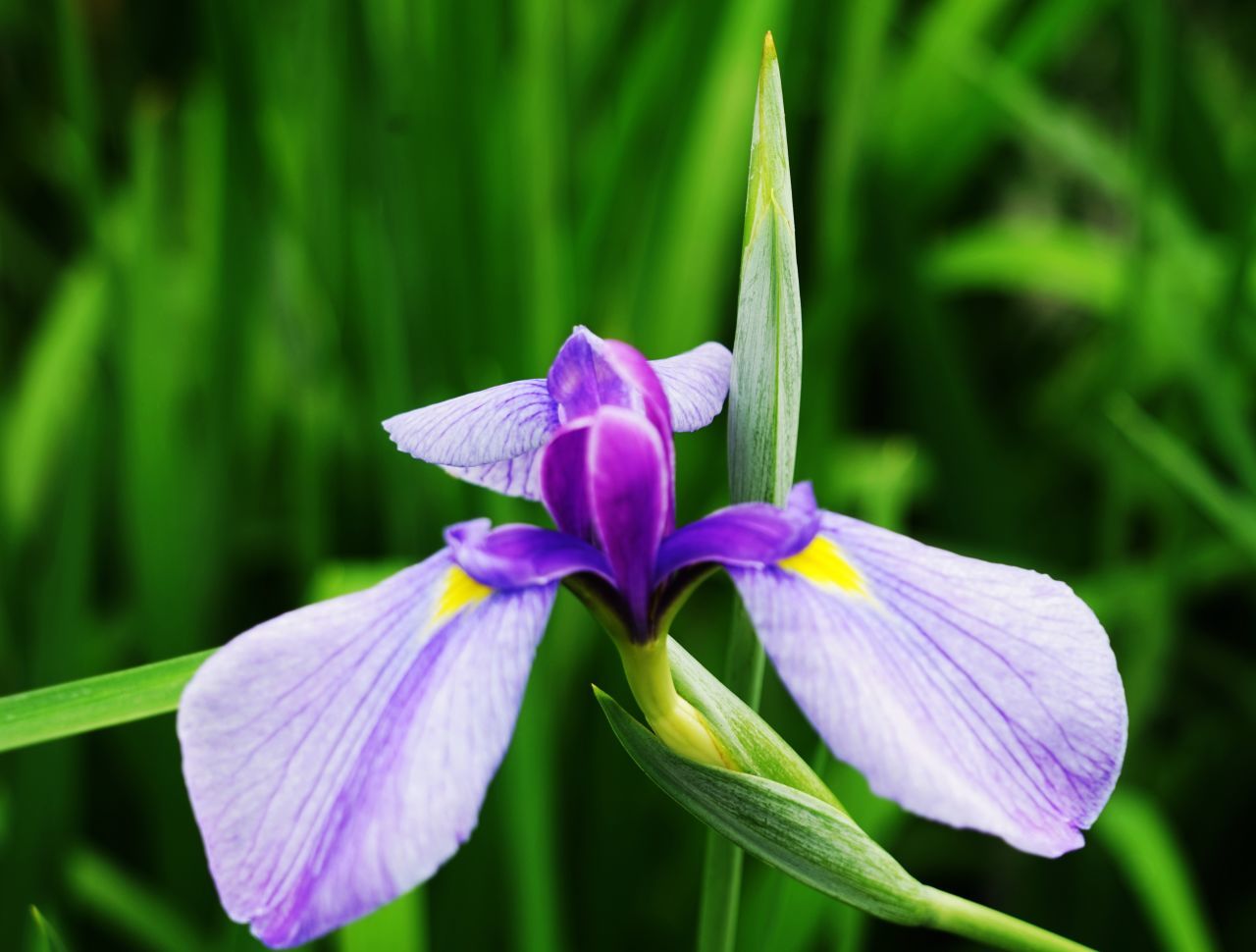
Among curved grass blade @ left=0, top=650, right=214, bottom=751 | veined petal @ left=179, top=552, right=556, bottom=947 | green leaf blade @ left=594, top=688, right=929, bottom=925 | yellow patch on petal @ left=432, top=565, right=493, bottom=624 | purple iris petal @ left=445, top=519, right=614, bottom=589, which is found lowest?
green leaf blade @ left=594, top=688, right=929, bottom=925

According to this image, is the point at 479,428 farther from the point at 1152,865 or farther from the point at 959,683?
the point at 1152,865

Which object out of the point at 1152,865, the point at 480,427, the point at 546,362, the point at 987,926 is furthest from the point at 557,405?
the point at 1152,865

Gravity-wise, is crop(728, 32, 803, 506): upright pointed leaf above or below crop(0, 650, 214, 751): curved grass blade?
above

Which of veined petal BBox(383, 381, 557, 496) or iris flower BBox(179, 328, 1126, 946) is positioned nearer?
iris flower BBox(179, 328, 1126, 946)

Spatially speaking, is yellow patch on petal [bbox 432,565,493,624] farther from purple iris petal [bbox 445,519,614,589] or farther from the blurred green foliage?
the blurred green foliage

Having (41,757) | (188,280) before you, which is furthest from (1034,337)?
(41,757)

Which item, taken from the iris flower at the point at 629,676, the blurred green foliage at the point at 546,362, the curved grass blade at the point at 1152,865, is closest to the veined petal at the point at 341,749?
the iris flower at the point at 629,676

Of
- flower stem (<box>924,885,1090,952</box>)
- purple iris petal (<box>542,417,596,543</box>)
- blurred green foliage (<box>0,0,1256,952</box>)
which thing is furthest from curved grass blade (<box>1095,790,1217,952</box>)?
purple iris petal (<box>542,417,596,543</box>)

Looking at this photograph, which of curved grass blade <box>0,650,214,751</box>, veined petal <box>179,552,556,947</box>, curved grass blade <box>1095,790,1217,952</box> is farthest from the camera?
curved grass blade <box>1095,790,1217,952</box>
